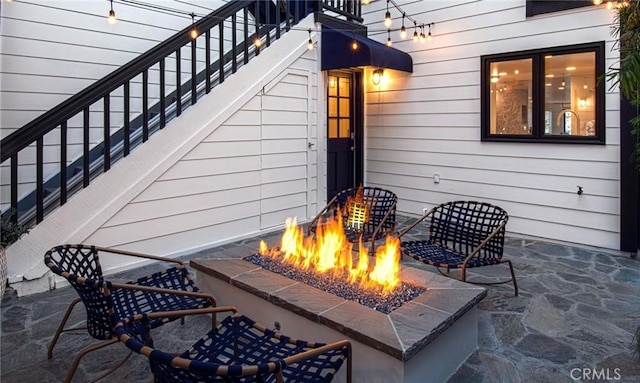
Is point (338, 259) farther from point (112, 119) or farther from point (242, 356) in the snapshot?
point (112, 119)

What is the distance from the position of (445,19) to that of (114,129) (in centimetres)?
468

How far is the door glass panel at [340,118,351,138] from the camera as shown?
7.00 metres

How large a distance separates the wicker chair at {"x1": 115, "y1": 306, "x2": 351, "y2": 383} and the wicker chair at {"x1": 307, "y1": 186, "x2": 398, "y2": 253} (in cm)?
221

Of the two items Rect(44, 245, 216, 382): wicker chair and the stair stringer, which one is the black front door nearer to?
the stair stringer

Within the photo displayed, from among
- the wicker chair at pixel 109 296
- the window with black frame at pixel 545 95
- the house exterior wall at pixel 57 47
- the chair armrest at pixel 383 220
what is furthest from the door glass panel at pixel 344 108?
the wicker chair at pixel 109 296

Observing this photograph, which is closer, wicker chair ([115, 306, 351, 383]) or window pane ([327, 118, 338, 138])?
wicker chair ([115, 306, 351, 383])

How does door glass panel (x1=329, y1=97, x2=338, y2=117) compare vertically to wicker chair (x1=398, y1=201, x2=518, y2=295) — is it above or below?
above

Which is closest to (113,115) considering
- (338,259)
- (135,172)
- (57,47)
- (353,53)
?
(57,47)

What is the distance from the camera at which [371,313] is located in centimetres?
241

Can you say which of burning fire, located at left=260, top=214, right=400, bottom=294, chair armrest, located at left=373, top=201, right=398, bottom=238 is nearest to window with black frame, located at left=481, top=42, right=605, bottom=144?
chair armrest, located at left=373, top=201, right=398, bottom=238

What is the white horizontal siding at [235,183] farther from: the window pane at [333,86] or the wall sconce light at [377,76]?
the wall sconce light at [377,76]

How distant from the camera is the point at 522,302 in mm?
3385

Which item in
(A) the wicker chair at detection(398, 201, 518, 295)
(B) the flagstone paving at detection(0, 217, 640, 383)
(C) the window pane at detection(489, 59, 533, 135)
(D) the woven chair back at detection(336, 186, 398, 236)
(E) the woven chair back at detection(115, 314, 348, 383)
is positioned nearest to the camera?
(E) the woven chair back at detection(115, 314, 348, 383)

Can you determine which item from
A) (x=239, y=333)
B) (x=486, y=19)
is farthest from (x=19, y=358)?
(x=486, y=19)
